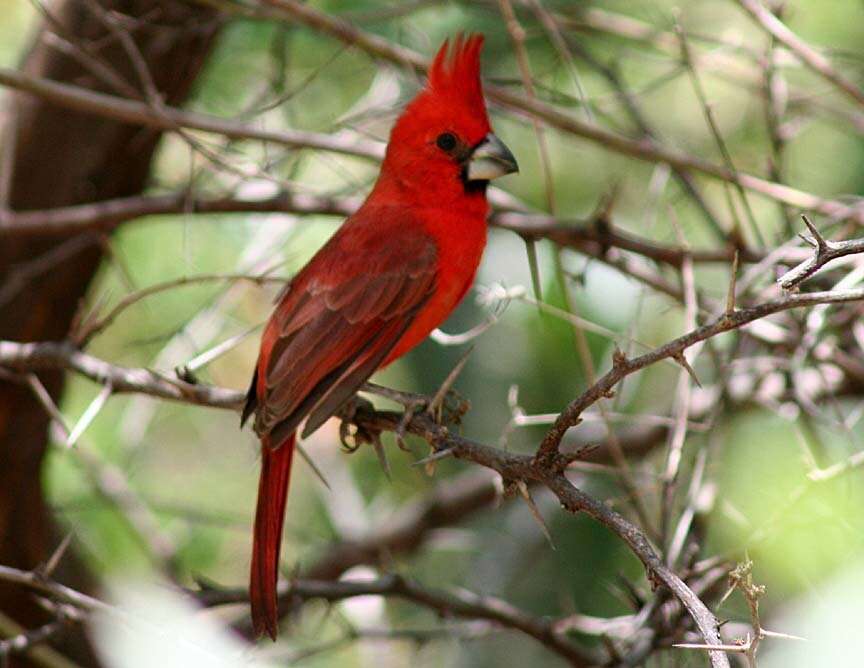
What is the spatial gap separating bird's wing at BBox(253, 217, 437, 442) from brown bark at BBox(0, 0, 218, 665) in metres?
0.73

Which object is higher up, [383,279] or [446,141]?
[446,141]

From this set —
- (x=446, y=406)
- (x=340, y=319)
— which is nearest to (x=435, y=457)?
(x=446, y=406)

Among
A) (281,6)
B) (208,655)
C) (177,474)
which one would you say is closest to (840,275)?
(281,6)

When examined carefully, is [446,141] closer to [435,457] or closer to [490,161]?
[490,161]

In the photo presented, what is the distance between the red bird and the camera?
227 cm

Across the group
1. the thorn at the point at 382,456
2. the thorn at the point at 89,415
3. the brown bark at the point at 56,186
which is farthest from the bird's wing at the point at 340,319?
the brown bark at the point at 56,186

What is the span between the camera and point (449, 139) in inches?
111

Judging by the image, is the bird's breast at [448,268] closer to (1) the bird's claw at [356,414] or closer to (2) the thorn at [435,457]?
(1) the bird's claw at [356,414]

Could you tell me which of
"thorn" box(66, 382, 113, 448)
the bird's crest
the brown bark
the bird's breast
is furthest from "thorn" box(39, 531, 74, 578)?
the bird's crest

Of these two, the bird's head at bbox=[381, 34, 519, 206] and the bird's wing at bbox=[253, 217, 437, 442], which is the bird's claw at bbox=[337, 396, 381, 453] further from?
the bird's head at bbox=[381, 34, 519, 206]

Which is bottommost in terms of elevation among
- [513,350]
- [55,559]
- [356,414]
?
[55,559]

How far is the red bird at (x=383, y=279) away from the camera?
2271mm

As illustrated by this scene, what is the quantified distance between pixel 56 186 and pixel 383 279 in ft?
3.58

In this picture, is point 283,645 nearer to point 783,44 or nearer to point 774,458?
point 774,458
